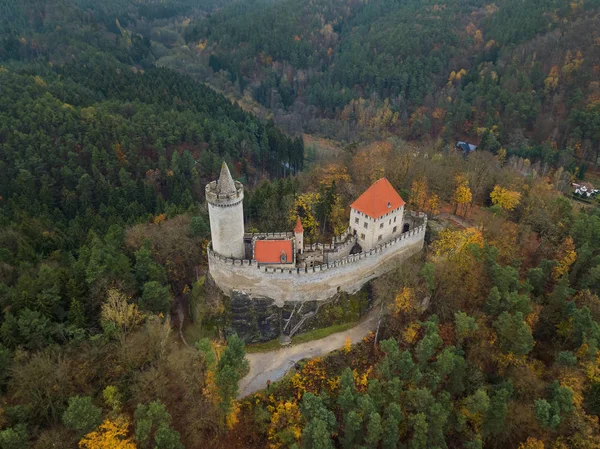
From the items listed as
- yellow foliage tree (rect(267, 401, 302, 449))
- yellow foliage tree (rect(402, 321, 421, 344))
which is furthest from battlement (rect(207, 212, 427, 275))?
yellow foliage tree (rect(267, 401, 302, 449))

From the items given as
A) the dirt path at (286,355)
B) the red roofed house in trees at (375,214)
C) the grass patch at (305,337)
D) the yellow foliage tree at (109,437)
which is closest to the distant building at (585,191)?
the red roofed house in trees at (375,214)

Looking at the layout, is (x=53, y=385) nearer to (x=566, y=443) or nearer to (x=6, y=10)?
(x=566, y=443)

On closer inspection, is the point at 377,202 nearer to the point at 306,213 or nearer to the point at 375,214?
the point at 375,214

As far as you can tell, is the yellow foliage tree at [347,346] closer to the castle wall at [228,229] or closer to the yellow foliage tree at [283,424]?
the yellow foliage tree at [283,424]

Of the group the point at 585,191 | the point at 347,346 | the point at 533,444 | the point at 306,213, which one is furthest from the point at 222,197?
the point at 585,191

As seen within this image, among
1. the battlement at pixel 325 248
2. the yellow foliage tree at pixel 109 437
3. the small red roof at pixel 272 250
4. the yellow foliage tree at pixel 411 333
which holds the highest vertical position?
the small red roof at pixel 272 250

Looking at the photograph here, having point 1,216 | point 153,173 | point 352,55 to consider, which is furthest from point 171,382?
point 352,55
